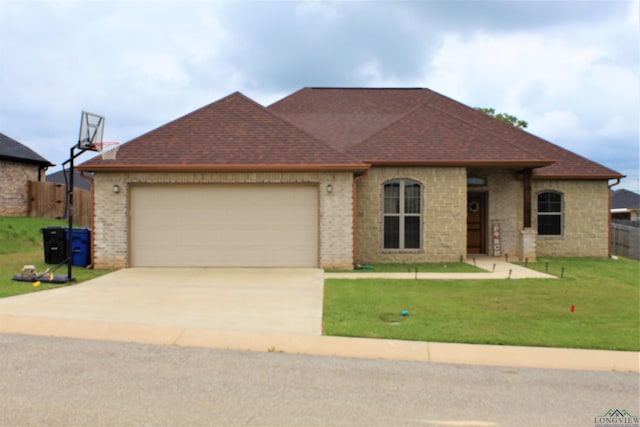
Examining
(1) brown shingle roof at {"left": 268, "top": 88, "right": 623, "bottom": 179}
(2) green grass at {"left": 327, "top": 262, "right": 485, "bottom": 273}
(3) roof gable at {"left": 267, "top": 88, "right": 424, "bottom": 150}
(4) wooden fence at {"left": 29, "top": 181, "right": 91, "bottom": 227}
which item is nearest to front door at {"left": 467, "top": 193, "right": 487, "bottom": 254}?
(1) brown shingle roof at {"left": 268, "top": 88, "right": 623, "bottom": 179}

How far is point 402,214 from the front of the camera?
16.8 metres

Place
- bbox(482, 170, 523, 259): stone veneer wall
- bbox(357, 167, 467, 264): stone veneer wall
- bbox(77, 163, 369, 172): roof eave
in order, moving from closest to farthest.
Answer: bbox(77, 163, 369, 172): roof eave → bbox(357, 167, 467, 264): stone veneer wall → bbox(482, 170, 523, 259): stone veneer wall

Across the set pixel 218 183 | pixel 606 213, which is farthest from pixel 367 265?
pixel 606 213

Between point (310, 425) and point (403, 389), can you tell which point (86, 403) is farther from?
point (403, 389)

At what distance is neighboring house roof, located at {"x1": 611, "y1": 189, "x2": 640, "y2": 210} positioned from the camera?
1640 inches

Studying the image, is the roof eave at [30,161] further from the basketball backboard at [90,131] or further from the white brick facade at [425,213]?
the basketball backboard at [90,131]

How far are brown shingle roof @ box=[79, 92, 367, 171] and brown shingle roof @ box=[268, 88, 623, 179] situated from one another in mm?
2276

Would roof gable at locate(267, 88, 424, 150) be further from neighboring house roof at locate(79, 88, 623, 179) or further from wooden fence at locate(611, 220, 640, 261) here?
wooden fence at locate(611, 220, 640, 261)

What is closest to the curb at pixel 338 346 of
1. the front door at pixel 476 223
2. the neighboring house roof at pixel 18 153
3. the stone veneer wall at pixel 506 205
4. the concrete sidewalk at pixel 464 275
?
the concrete sidewalk at pixel 464 275

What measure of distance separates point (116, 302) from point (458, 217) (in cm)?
1067

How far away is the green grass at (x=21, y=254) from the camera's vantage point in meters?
11.6

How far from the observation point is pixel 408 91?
23016 millimetres

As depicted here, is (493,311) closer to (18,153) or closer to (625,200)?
(18,153)

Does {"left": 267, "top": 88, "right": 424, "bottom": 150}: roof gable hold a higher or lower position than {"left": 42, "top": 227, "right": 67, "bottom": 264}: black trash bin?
higher
